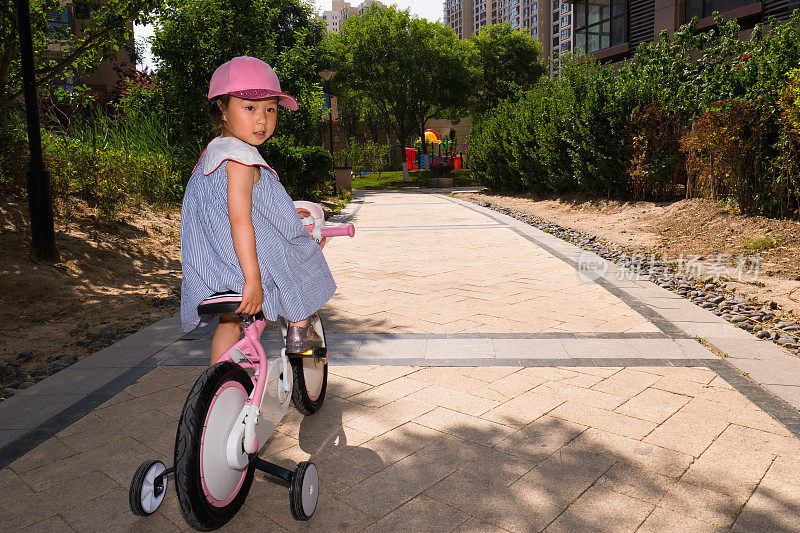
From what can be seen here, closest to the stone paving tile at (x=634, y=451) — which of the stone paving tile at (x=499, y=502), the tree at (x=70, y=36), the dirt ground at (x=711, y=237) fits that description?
the stone paving tile at (x=499, y=502)

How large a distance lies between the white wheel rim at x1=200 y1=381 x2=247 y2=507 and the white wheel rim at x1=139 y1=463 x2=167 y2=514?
31 centimetres

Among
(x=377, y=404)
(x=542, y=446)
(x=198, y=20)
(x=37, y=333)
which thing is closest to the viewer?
(x=542, y=446)

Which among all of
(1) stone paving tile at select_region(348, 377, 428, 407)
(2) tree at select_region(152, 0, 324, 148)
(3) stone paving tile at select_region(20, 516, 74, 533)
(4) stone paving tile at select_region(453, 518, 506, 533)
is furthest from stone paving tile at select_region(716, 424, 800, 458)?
(2) tree at select_region(152, 0, 324, 148)

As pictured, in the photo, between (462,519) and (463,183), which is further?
(463,183)

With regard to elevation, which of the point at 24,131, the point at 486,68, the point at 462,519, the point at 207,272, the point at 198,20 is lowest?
the point at 462,519

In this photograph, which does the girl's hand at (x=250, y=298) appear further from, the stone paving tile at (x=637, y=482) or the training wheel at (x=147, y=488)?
the stone paving tile at (x=637, y=482)

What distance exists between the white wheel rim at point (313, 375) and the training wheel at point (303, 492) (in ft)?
2.49

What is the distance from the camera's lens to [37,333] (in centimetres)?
486

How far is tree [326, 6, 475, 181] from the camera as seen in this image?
34312 millimetres

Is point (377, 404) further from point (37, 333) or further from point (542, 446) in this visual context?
point (37, 333)

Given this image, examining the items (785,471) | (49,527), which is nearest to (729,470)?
(785,471)

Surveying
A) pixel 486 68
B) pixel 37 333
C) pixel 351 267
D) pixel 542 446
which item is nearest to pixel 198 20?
pixel 351 267

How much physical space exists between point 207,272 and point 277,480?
0.85 meters

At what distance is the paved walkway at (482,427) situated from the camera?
235 cm
